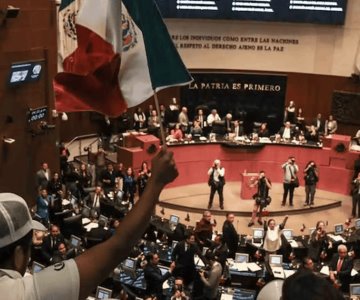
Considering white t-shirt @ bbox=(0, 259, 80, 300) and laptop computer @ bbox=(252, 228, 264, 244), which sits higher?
white t-shirt @ bbox=(0, 259, 80, 300)

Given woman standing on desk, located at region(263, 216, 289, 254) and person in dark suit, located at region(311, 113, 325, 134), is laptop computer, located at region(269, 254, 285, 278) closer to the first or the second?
woman standing on desk, located at region(263, 216, 289, 254)

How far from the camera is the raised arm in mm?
1742

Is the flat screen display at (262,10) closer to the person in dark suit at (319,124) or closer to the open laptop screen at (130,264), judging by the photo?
the person in dark suit at (319,124)

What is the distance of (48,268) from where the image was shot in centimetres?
169

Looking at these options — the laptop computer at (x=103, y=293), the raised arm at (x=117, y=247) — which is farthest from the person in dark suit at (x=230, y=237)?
the raised arm at (x=117, y=247)

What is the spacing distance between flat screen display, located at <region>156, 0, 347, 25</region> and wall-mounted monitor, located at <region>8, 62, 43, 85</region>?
6692 mm

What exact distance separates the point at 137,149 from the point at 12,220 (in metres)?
16.5

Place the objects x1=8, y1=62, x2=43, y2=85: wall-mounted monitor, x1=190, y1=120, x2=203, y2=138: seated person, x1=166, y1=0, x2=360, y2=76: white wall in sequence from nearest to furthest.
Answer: x1=8, y1=62, x2=43, y2=85: wall-mounted monitor < x1=190, y1=120, x2=203, y2=138: seated person < x1=166, y1=0, x2=360, y2=76: white wall

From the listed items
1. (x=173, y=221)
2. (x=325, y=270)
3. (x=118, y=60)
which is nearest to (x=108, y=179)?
(x=173, y=221)

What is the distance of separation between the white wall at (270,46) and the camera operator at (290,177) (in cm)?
661

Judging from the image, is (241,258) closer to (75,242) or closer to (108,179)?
(75,242)

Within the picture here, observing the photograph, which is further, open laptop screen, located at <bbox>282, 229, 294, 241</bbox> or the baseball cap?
open laptop screen, located at <bbox>282, 229, 294, 241</bbox>

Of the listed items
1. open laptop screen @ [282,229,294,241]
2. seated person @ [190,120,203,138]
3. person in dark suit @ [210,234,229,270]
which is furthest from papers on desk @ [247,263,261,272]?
seated person @ [190,120,203,138]

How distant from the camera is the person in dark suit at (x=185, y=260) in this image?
11.4 metres
